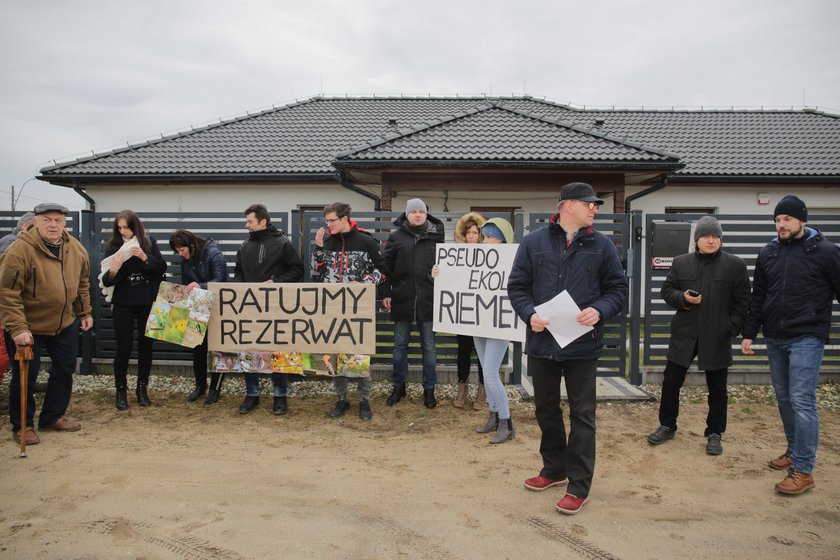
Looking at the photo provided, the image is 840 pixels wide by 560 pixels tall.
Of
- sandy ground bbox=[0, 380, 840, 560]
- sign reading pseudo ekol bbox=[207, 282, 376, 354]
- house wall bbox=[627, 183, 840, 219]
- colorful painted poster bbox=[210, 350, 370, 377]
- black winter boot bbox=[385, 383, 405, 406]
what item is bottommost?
sandy ground bbox=[0, 380, 840, 560]

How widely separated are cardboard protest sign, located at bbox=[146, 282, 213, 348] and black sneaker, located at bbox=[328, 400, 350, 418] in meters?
1.58

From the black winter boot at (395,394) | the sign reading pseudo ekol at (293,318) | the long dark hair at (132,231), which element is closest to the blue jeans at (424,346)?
the black winter boot at (395,394)

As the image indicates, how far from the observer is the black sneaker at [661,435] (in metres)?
4.75

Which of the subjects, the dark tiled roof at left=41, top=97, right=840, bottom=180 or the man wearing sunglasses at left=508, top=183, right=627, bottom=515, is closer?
the man wearing sunglasses at left=508, top=183, right=627, bottom=515

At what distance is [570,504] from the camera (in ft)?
11.2

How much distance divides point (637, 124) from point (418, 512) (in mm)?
15454

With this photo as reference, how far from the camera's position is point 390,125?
15.1m

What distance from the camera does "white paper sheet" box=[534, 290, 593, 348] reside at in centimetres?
350

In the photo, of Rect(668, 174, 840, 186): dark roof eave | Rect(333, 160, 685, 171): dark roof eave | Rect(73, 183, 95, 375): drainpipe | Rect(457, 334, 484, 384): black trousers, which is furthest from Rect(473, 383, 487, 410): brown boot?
Rect(668, 174, 840, 186): dark roof eave

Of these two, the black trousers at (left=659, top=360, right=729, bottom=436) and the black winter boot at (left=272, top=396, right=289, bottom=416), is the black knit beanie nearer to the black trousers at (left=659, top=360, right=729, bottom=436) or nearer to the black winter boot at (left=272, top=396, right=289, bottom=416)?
the black trousers at (left=659, top=360, right=729, bottom=436)

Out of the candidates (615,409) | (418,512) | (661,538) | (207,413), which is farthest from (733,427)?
(207,413)

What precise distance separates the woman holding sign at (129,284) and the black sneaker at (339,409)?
2.06 metres

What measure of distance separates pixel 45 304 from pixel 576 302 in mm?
4512

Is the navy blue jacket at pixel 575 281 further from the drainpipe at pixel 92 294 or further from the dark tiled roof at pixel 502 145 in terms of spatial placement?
the dark tiled roof at pixel 502 145
